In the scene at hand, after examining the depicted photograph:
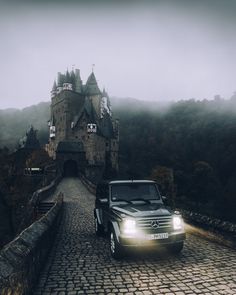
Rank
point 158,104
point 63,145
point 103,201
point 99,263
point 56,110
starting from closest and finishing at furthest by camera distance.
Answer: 1. point 99,263
2. point 103,201
3. point 63,145
4. point 56,110
5. point 158,104

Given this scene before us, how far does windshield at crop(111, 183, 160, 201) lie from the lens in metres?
8.83

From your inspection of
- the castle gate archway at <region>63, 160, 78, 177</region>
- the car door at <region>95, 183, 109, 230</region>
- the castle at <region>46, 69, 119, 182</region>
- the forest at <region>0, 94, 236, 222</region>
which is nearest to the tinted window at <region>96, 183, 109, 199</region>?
the car door at <region>95, 183, 109, 230</region>

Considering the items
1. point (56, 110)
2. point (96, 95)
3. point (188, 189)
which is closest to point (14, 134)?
point (56, 110)

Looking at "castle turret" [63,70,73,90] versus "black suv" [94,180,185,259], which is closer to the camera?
"black suv" [94,180,185,259]

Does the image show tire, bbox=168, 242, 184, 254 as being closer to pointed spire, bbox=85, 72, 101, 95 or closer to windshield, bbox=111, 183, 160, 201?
windshield, bbox=111, 183, 160, 201

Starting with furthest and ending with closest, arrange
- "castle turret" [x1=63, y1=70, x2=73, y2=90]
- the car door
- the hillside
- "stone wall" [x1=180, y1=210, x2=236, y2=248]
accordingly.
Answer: the hillside, "castle turret" [x1=63, y1=70, x2=73, y2=90], the car door, "stone wall" [x1=180, y1=210, x2=236, y2=248]

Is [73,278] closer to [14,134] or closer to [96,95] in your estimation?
[96,95]

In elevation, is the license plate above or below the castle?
below

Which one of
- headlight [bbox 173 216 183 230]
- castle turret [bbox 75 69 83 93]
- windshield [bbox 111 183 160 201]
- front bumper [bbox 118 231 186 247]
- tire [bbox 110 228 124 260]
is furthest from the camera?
castle turret [bbox 75 69 83 93]

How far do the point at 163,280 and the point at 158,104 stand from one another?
14513 cm

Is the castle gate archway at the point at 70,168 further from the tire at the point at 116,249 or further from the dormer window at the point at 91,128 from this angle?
the tire at the point at 116,249

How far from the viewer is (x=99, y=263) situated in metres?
7.36

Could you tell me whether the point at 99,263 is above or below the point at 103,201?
below

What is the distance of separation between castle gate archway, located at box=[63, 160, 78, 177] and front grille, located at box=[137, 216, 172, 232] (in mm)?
51319
